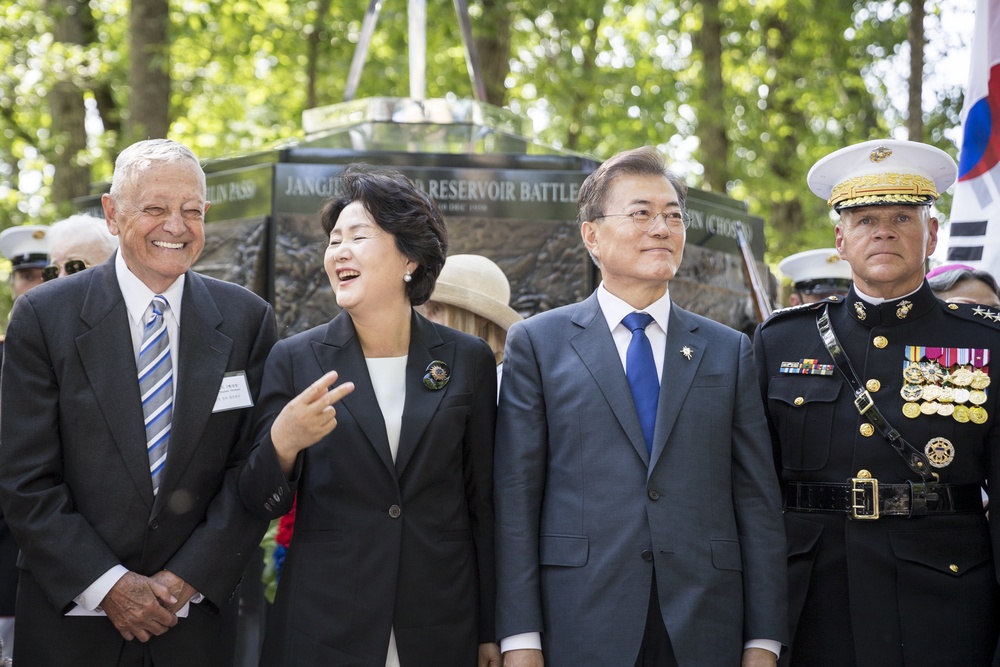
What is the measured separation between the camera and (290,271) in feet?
21.1

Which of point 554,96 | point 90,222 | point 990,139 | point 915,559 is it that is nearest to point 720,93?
point 554,96

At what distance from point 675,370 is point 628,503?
44 centimetres

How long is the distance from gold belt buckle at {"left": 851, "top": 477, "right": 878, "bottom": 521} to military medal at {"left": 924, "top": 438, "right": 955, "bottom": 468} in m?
0.20

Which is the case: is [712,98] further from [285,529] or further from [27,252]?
[285,529]

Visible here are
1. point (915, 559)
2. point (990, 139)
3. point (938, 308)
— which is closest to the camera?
point (915, 559)

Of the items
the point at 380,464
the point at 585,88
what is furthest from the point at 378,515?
the point at 585,88

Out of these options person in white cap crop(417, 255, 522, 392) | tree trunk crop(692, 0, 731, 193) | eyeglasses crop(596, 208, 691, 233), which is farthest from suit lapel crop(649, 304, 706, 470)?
tree trunk crop(692, 0, 731, 193)

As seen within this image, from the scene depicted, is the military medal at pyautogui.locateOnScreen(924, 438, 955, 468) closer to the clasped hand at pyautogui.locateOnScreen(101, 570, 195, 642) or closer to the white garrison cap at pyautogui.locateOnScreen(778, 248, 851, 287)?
the clasped hand at pyautogui.locateOnScreen(101, 570, 195, 642)

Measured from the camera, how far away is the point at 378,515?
10.8 ft

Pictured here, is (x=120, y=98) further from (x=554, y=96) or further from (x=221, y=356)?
(x=221, y=356)

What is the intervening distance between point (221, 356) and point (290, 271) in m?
2.90

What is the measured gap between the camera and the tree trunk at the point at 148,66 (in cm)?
1162

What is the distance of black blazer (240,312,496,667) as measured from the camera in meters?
3.21

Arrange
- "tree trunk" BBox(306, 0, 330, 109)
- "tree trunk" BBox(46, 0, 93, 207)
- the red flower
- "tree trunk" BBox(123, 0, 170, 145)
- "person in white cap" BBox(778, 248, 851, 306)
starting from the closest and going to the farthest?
the red flower
"person in white cap" BBox(778, 248, 851, 306)
"tree trunk" BBox(123, 0, 170, 145)
"tree trunk" BBox(306, 0, 330, 109)
"tree trunk" BBox(46, 0, 93, 207)
